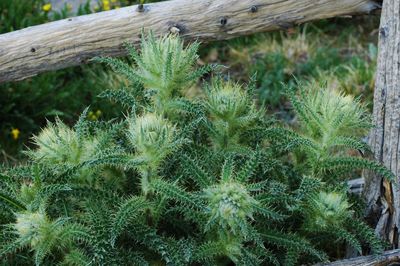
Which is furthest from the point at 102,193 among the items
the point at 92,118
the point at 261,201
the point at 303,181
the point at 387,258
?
the point at 92,118

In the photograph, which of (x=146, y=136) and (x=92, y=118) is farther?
(x=92, y=118)

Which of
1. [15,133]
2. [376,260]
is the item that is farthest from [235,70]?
[376,260]

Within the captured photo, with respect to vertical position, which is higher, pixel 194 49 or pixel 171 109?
pixel 194 49

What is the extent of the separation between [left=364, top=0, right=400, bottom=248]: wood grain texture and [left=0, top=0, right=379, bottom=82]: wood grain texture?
438 mm

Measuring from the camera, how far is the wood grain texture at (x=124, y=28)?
339cm

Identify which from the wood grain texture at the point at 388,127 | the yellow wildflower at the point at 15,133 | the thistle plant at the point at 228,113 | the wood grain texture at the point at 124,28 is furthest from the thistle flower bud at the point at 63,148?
the yellow wildflower at the point at 15,133

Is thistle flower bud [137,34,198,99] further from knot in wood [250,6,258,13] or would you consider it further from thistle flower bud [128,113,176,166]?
knot in wood [250,6,258,13]

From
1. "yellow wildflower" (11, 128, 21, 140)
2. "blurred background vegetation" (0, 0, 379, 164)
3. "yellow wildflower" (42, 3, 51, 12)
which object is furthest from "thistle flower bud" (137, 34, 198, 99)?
"yellow wildflower" (42, 3, 51, 12)

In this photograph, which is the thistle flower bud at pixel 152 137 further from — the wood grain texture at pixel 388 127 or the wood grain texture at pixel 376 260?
the wood grain texture at pixel 388 127

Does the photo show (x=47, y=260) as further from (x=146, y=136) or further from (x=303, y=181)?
(x=303, y=181)

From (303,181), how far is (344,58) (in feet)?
9.93

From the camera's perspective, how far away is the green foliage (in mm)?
2604

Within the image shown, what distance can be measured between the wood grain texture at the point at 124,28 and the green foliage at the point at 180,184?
432 mm

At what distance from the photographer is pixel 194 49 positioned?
2926mm
